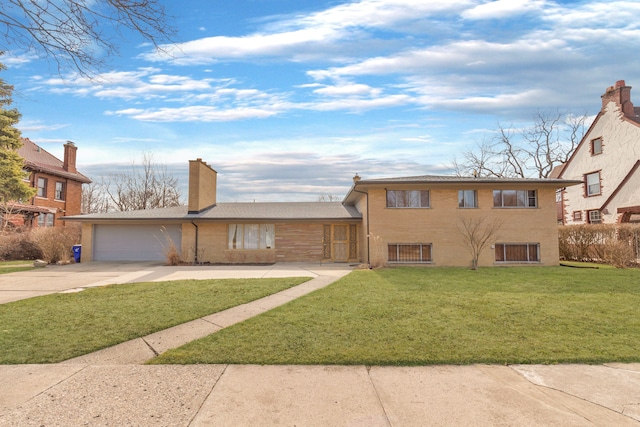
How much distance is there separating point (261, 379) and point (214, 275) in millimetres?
9328

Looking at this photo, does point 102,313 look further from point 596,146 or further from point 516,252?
point 596,146

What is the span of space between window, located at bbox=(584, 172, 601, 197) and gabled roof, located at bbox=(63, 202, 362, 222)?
17.3m

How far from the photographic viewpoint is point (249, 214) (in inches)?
727

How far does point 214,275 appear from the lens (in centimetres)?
1267

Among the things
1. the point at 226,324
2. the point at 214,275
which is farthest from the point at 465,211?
the point at 226,324

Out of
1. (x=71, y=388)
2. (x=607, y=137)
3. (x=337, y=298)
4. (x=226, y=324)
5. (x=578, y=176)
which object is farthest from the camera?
(x=578, y=176)

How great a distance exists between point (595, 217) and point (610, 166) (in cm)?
345

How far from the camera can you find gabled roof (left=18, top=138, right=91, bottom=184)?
1073 inches

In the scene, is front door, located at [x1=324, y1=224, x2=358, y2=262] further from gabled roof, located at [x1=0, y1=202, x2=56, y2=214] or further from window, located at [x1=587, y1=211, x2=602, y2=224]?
gabled roof, located at [x1=0, y1=202, x2=56, y2=214]

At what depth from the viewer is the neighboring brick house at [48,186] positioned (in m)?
26.5

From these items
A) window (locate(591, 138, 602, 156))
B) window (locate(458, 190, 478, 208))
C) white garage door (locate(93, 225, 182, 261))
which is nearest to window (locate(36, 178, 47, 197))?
white garage door (locate(93, 225, 182, 261))

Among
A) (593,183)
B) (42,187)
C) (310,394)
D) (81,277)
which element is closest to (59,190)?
(42,187)

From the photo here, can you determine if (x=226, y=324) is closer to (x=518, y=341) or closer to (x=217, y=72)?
(x=518, y=341)

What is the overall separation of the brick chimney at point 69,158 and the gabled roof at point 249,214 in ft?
57.0
